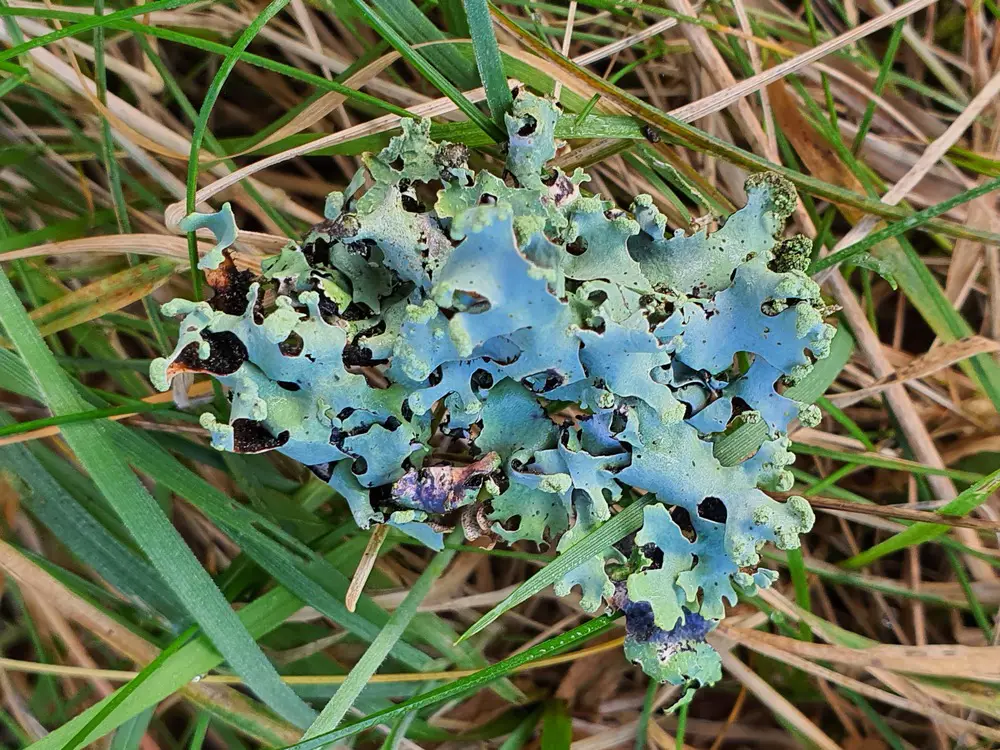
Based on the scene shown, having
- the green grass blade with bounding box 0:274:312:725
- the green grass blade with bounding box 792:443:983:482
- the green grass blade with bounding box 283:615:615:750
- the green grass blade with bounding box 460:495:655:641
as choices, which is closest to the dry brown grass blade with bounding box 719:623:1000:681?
the green grass blade with bounding box 792:443:983:482

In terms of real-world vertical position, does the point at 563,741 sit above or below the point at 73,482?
below

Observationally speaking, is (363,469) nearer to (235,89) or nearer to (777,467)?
(777,467)

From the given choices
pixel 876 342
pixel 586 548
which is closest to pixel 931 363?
pixel 876 342

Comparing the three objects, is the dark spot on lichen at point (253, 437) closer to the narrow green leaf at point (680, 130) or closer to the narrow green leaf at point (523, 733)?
the narrow green leaf at point (680, 130)

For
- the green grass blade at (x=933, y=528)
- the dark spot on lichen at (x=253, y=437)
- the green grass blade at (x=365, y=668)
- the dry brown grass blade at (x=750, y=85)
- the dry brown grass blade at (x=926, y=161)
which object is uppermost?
the dry brown grass blade at (x=750, y=85)

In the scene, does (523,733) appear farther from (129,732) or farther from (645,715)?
(129,732)

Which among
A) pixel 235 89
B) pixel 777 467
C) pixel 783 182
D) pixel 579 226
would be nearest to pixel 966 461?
pixel 777 467

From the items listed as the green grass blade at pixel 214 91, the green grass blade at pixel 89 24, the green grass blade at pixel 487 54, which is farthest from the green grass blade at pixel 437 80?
the green grass blade at pixel 89 24

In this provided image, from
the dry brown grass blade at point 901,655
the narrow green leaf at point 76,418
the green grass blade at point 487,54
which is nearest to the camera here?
the green grass blade at point 487,54
